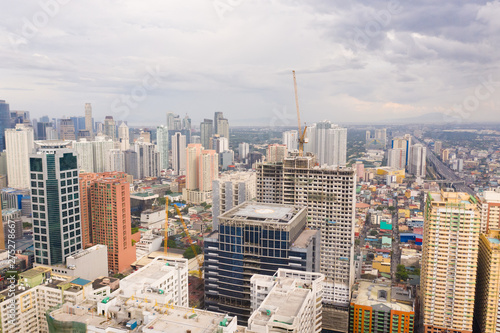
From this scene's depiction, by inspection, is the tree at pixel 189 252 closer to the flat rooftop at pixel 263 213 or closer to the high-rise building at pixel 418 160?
the flat rooftop at pixel 263 213

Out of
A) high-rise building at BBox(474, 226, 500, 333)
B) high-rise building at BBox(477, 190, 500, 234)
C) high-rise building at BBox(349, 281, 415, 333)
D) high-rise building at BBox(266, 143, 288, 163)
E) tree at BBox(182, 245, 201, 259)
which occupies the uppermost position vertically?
high-rise building at BBox(266, 143, 288, 163)

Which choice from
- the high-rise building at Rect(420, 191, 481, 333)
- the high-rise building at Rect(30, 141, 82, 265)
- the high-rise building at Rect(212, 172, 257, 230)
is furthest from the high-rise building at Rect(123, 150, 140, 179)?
the high-rise building at Rect(420, 191, 481, 333)

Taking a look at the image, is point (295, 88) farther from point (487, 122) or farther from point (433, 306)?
point (433, 306)

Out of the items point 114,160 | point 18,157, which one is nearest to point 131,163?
point 114,160

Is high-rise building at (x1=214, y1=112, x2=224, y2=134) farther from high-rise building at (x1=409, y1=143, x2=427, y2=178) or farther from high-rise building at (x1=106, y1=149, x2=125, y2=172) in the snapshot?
high-rise building at (x1=409, y1=143, x2=427, y2=178)

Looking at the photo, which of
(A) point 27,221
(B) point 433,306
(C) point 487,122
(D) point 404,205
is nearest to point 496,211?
(C) point 487,122
